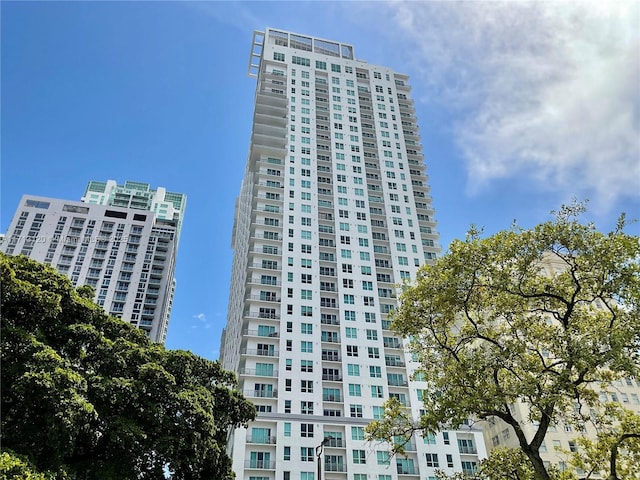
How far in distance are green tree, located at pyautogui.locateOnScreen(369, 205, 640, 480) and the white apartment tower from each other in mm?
24360

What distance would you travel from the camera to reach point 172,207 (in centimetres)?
13675

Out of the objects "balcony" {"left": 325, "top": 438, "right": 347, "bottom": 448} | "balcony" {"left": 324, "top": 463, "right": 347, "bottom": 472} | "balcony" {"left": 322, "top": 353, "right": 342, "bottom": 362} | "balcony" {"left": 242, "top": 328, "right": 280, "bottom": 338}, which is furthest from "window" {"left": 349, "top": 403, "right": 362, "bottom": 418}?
"balcony" {"left": 242, "top": 328, "right": 280, "bottom": 338}

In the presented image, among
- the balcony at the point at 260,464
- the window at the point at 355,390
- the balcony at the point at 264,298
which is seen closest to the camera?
the balcony at the point at 260,464

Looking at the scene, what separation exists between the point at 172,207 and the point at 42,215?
153 ft

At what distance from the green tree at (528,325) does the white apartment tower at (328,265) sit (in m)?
24.4

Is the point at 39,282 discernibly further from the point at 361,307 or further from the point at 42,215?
the point at 42,215

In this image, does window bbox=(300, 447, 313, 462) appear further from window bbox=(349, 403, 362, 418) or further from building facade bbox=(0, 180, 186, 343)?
building facade bbox=(0, 180, 186, 343)

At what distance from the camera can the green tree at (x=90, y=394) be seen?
17203mm

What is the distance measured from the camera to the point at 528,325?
1902 cm

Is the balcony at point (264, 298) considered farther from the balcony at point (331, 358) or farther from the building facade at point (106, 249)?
the building facade at point (106, 249)

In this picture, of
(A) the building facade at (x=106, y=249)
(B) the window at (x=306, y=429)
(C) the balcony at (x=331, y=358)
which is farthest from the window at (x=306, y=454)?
(A) the building facade at (x=106, y=249)

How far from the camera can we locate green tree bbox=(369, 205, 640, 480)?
1620 cm

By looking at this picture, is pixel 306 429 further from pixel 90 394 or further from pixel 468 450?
pixel 90 394

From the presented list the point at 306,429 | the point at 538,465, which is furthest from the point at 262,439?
the point at 538,465
